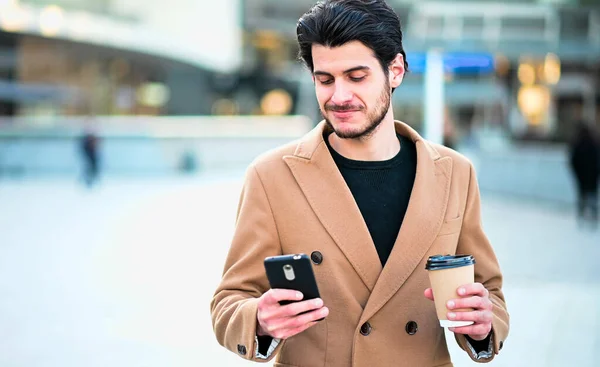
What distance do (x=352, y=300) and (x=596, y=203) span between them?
13.9 metres

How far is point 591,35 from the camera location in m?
49.6

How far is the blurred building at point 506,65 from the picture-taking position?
4847cm

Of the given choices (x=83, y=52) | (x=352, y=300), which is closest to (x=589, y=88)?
(x=83, y=52)

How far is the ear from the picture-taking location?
98.3 inches

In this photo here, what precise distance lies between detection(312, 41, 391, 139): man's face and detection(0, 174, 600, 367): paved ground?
407cm

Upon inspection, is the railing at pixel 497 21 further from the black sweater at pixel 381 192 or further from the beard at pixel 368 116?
the beard at pixel 368 116

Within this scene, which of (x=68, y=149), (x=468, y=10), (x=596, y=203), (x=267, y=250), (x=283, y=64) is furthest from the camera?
(x=283, y=64)

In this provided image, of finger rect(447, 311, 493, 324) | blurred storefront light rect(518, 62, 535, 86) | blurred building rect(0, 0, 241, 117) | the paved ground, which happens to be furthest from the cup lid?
blurred storefront light rect(518, 62, 535, 86)

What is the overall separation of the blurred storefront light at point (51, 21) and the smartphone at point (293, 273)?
37.3 meters

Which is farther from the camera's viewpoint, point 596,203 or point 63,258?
point 596,203

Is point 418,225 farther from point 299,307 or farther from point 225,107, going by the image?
point 225,107

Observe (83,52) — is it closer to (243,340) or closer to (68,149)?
(68,149)

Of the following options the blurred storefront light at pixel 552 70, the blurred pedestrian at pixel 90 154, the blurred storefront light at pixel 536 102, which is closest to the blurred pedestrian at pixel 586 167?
the blurred pedestrian at pixel 90 154

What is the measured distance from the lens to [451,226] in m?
2.53
